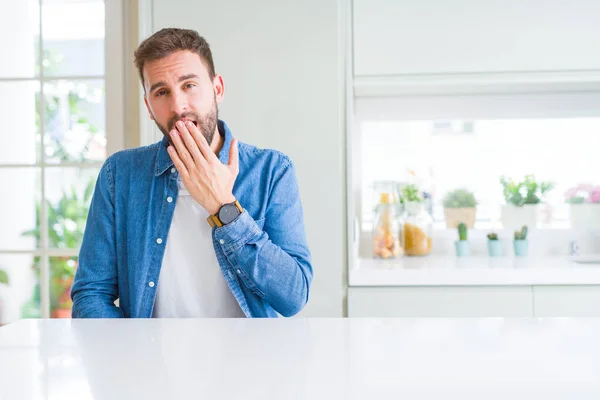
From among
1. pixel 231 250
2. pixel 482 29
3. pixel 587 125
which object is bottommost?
A: pixel 231 250

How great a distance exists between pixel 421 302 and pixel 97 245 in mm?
1290

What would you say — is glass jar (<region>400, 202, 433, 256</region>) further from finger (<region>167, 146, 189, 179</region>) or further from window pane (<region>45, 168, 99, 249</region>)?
finger (<region>167, 146, 189, 179</region>)

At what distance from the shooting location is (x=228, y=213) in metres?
1.21

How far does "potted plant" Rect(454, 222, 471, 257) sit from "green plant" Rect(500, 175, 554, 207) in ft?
0.90

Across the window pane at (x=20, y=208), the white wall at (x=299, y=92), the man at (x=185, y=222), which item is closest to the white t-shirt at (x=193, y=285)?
the man at (x=185, y=222)

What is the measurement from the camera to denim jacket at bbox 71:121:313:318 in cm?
124

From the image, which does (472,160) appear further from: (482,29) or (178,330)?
(178,330)

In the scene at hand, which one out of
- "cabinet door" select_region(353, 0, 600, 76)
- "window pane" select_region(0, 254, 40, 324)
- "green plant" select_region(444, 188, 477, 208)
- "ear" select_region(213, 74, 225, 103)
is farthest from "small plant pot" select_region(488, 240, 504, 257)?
"window pane" select_region(0, 254, 40, 324)

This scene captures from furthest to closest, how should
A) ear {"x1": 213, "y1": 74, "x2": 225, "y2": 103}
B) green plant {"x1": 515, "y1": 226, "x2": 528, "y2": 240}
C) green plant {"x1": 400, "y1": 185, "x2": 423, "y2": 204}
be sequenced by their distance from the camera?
green plant {"x1": 400, "y1": 185, "x2": 423, "y2": 204}
green plant {"x1": 515, "y1": 226, "x2": 528, "y2": 240}
ear {"x1": 213, "y1": 74, "x2": 225, "y2": 103}

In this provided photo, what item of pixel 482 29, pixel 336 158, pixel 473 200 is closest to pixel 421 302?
pixel 336 158

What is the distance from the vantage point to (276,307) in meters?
1.31

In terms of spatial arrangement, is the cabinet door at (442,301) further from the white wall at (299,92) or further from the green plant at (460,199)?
the green plant at (460,199)

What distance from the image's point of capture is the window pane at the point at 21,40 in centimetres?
263

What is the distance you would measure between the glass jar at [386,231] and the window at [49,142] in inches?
45.4
